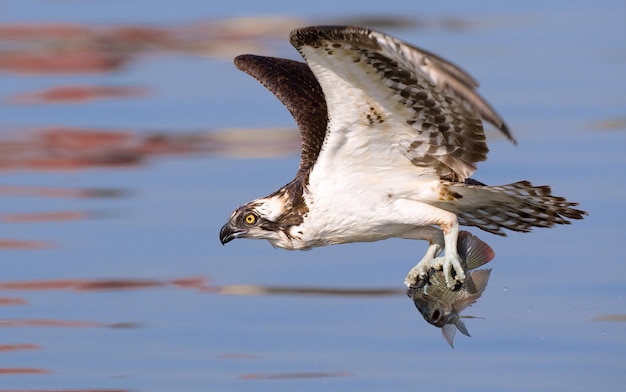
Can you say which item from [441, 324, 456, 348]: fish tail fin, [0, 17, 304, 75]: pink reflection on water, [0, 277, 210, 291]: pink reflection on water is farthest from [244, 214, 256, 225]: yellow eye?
[0, 17, 304, 75]: pink reflection on water

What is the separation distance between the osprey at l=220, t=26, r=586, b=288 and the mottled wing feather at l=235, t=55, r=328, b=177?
5.9 inches

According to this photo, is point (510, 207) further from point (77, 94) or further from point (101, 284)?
point (77, 94)

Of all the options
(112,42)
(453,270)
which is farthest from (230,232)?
(112,42)

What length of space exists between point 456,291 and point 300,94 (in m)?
2.06

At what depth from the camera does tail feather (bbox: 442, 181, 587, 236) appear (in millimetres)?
9469

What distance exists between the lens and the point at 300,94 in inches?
438

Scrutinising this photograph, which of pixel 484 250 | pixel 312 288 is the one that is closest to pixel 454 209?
pixel 484 250

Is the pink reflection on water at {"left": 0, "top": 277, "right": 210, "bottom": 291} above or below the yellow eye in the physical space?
above

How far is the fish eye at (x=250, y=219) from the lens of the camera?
9938 millimetres

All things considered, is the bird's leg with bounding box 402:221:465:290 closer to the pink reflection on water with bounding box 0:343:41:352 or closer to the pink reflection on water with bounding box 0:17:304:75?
the pink reflection on water with bounding box 0:343:41:352

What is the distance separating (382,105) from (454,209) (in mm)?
1084

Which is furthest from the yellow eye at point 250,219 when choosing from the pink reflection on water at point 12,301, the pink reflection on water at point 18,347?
the pink reflection on water at point 12,301

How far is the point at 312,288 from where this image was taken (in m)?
12.1

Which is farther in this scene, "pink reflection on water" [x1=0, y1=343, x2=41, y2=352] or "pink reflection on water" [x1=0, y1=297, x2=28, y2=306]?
"pink reflection on water" [x1=0, y1=297, x2=28, y2=306]
